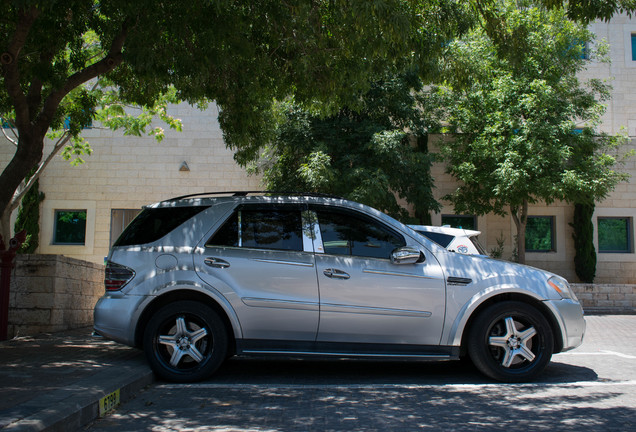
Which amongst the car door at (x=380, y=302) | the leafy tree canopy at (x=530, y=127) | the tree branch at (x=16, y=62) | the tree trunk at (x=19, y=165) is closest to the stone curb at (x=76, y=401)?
the car door at (x=380, y=302)

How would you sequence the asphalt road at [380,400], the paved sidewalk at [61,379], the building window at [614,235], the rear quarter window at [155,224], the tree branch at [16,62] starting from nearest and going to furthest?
1. the paved sidewalk at [61,379]
2. the asphalt road at [380,400]
3. the rear quarter window at [155,224]
4. the tree branch at [16,62]
5. the building window at [614,235]

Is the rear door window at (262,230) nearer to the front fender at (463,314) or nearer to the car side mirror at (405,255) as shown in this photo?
the car side mirror at (405,255)

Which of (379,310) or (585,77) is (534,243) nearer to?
(585,77)

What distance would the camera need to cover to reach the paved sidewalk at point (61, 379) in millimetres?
4246

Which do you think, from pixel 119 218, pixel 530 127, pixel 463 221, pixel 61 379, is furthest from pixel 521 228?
pixel 61 379

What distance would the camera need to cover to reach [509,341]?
19.9 ft

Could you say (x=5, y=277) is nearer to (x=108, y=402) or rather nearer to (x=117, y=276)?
(x=117, y=276)

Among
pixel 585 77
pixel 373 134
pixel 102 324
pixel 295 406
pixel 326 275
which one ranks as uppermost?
pixel 585 77

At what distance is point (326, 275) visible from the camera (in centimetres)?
604

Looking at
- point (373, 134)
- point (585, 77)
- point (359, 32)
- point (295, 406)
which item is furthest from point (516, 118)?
point (295, 406)

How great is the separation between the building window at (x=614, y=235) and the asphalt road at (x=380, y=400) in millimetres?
14846

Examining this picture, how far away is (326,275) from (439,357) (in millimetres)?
1399

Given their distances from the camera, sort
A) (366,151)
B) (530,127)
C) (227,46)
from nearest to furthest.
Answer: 1. (227,46)
2. (366,151)
3. (530,127)

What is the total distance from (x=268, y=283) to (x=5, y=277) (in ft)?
15.3
